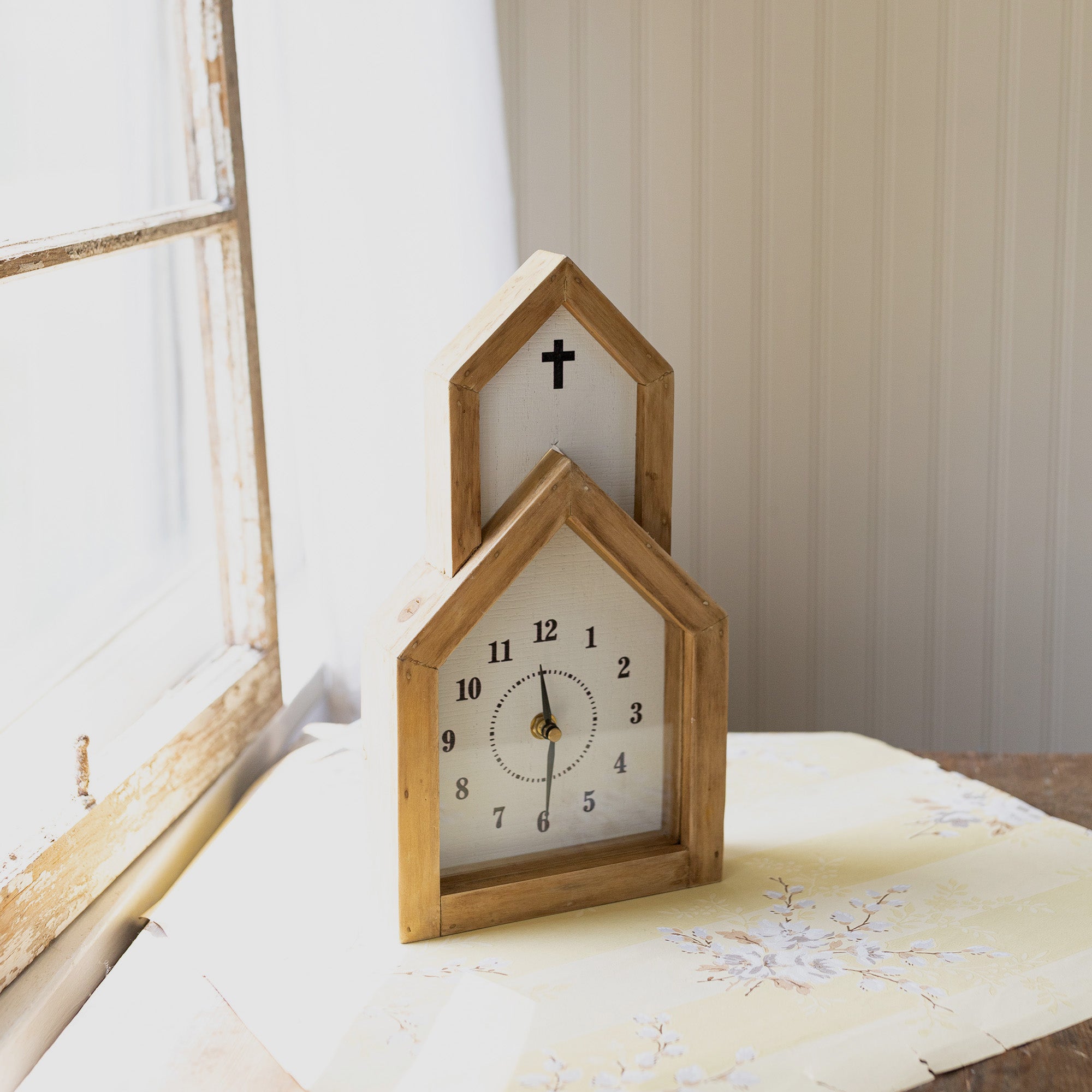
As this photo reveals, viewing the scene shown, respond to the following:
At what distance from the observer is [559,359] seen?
80 centimetres

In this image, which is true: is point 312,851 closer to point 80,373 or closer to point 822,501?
point 80,373

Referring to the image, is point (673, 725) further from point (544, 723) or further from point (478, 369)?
point (478, 369)

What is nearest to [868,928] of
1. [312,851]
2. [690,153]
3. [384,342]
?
[312,851]

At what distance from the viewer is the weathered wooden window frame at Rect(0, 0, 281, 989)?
849 mm

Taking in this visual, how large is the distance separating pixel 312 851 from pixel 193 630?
1.62 ft

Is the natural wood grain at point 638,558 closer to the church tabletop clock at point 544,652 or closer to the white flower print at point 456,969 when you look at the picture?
the church tabletop clock at point 544,652

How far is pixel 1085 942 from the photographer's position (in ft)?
2.62

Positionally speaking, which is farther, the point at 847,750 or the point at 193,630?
the point at 193,630

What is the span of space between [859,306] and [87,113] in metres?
1.04

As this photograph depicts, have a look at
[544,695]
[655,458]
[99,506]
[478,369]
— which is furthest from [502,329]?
[99,506]

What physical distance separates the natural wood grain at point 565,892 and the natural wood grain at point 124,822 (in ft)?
0.86

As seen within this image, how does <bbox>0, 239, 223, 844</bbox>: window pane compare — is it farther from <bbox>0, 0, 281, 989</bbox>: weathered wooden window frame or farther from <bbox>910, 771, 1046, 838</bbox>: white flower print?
<bbox>910, 771, 1046, 838</bbox>: white flower print

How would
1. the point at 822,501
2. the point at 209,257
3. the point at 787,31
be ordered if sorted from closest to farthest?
the point at 209,257, the point at 787,31, the point at 822,501

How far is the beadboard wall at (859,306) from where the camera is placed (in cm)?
151
